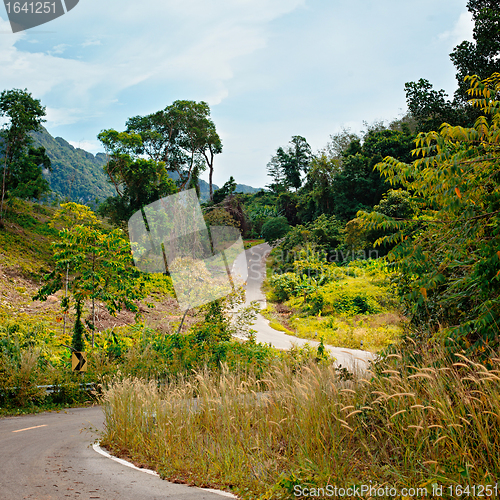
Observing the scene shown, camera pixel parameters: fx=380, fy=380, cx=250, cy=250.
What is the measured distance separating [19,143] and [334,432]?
27.3 metres

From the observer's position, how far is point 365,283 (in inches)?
923

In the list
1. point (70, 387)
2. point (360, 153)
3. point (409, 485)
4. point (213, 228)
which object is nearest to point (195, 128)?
point (213, 228)

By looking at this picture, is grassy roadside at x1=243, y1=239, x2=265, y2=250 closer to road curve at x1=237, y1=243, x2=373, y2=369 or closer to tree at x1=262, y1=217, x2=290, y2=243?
road curve at x1=237, y1=243, x2=373, y2=369

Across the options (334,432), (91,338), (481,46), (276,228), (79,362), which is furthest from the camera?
(276,228)

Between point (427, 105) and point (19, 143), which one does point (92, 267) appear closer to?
point (19, 143)

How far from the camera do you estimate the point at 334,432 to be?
4023 millimetres

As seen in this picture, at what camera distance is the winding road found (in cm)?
390

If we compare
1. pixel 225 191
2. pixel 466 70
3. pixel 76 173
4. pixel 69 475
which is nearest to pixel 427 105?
pixel 466 70

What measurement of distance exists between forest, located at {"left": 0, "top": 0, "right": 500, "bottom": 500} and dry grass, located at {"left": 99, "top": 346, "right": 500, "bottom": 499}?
3 centimetres

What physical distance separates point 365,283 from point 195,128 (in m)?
19.5

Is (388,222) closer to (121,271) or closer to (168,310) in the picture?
(121,271)

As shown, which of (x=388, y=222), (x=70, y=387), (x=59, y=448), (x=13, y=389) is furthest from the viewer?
(x=70, y=387)

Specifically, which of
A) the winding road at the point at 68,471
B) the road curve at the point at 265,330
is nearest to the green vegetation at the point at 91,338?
the winding road at the point at 68,471

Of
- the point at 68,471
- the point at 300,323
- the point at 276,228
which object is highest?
the point at 276,228
